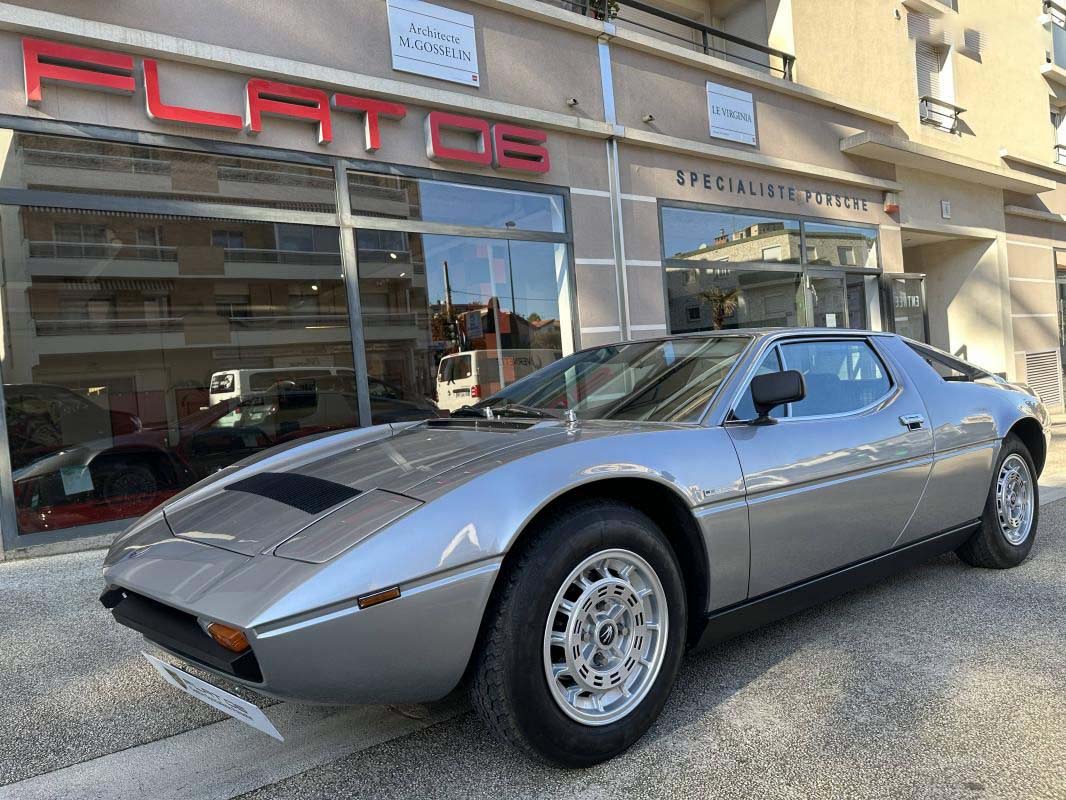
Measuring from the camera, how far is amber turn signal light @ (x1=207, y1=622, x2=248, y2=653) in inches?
70.4

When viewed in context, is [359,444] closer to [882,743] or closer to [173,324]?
[882,743]

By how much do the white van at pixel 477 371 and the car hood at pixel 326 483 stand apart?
14.6ft

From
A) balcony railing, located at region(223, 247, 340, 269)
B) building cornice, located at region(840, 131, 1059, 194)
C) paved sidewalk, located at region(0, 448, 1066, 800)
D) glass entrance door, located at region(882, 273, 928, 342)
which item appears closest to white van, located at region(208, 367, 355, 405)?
balcony railing, located at region(223, 247, 340, 269)

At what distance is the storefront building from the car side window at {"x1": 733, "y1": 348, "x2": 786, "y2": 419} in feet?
14.6

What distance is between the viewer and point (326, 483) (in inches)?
90.7

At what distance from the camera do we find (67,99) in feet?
17.4

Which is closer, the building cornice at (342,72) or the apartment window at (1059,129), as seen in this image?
the building cornice at (342,72)

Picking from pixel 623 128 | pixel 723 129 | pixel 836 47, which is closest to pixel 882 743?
pixel 623 128

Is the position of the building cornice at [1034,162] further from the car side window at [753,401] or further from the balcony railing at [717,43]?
the car side window at [753,401]

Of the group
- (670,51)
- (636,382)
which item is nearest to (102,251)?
(636,382)

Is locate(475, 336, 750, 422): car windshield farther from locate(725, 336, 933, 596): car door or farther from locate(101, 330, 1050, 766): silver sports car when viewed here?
locate(725, 336, 933, 596): car door

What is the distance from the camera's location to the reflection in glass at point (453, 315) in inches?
271

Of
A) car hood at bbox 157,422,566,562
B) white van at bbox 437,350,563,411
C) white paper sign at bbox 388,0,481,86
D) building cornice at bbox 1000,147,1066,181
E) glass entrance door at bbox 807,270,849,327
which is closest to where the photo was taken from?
car hood at bbox 157,422,566,562

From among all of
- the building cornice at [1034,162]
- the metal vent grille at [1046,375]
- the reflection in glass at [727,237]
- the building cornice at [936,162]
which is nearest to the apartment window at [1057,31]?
the building cornice at [1034,162]
